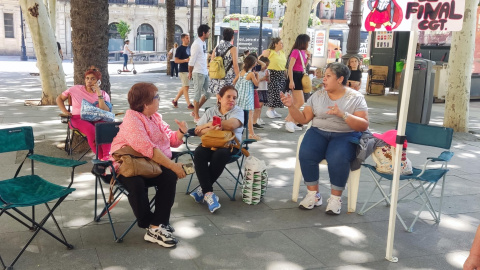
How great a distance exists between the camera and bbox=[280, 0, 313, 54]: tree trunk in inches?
464

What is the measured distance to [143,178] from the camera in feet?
12.9

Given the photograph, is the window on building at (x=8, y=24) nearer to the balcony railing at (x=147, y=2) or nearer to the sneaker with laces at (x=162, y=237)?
the balcony railing at (x=147, y=2)

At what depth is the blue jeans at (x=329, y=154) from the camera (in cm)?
462

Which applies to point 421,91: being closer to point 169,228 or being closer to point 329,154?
point 329,154

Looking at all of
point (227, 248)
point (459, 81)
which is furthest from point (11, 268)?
point (459, 81)

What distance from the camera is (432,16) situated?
3.53 m

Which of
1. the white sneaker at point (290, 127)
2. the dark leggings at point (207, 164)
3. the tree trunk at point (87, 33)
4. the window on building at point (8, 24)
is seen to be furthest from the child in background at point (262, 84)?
the window on building at point (8, 24)

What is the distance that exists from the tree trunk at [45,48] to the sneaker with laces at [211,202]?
24.8ft

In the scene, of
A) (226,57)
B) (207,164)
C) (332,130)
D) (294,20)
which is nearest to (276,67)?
(226,57)

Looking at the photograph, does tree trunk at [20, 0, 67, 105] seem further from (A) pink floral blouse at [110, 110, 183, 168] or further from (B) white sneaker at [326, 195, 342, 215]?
(B) white sneaker at [326, 195, 342, 215]

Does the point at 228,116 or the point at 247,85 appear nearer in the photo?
the point at 228,116

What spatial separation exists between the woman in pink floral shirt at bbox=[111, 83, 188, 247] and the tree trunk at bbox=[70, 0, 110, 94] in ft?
9.99

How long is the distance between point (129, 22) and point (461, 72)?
152ft

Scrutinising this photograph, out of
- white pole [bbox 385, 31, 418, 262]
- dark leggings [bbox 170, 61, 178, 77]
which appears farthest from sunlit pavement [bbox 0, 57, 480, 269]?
dark leggings [bbox 170, 61, 178, 77]
